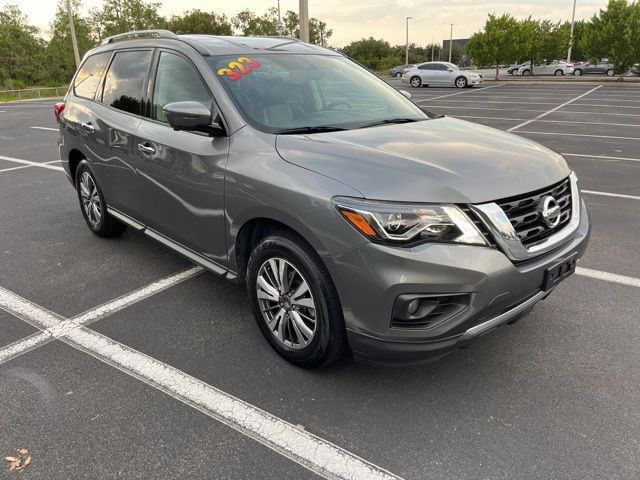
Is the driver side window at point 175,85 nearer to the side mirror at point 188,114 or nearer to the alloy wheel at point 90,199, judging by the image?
the side mirror at point 188,114

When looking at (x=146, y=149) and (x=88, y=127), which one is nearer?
(x=146, y=149)

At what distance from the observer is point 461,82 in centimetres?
2961

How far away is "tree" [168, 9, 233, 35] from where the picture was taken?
209 feet

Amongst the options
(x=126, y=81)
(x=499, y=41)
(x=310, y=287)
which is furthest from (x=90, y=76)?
(x=499, y=41)

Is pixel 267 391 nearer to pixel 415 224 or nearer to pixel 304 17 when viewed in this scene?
pixel 415 224

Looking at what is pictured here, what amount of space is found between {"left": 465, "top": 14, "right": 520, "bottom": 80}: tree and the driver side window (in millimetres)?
38407

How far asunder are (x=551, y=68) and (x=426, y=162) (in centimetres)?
5001

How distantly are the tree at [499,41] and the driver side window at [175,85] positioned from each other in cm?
3841

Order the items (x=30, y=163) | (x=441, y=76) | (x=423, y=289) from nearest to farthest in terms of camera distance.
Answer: (x=423, y=289)
(x=30, y=163)
(x=441, y=76)

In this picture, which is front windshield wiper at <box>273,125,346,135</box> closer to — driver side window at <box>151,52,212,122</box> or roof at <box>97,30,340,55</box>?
driver side window at <box>151,52,212,122</box>

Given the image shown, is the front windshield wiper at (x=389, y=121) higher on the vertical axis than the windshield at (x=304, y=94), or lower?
lower

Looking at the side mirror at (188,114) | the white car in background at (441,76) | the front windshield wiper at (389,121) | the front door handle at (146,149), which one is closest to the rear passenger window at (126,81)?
the front door handle at (146,149)

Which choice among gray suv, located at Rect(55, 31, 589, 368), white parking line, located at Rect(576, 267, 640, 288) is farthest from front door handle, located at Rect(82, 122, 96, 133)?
white parking line, located at Rect(576, 267, 640, 288)

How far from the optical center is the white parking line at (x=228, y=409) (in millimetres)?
2209
